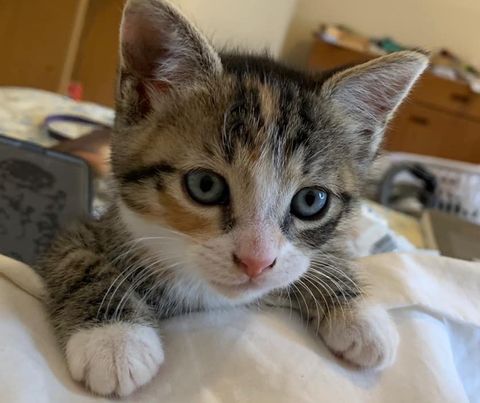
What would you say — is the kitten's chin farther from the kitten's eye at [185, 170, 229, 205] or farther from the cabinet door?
the cabinet door

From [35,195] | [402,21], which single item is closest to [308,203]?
[35,195]

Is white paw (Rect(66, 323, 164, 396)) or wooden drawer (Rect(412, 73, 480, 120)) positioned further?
wooden drawer (Rect(412, 73, 480, 120))

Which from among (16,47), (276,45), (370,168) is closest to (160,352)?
(370,168)

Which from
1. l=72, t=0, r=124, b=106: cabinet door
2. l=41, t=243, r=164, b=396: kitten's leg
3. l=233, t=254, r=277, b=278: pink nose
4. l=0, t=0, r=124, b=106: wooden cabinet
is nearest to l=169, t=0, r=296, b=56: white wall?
l=72, t=0, r=124, b=106: cabinet door

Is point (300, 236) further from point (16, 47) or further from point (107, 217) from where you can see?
point (16, 47)

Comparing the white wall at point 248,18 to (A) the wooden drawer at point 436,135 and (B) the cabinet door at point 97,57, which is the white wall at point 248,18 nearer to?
(B) the cabinet door at point 97,57

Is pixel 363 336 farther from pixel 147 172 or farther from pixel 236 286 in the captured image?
pixel 147 172

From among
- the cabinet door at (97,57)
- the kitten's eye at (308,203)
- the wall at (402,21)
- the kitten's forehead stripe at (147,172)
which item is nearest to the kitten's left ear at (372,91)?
the kitten's eye at (308,203)
